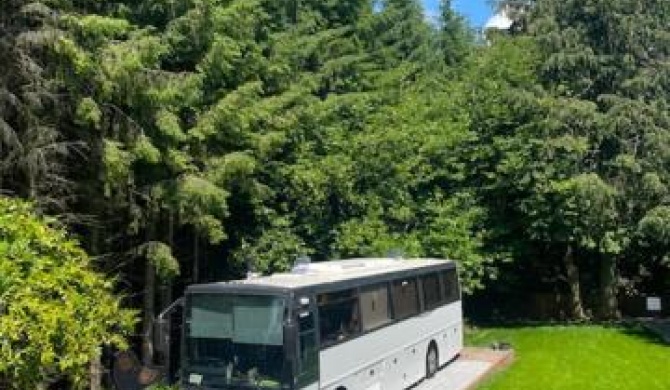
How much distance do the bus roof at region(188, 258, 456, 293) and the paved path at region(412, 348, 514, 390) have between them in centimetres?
270

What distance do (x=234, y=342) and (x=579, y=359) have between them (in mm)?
12595

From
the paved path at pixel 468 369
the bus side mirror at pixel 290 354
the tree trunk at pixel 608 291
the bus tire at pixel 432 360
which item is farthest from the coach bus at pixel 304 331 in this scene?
the tree trunk at pixel 608 291

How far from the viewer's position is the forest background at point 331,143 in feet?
53.8

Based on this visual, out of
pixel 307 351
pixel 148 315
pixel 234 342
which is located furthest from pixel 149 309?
pixel 307 351

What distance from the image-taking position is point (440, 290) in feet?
67.2

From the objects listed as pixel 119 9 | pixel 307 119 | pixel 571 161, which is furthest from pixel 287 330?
pixel 571 161

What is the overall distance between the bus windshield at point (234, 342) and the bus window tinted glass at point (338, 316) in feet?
3.95

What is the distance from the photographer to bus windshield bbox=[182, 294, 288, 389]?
12.6 m

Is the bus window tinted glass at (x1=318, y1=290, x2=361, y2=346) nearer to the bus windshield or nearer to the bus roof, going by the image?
the bus roof

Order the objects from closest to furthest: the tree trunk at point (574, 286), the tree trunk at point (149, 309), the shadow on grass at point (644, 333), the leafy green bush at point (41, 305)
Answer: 1. the leafy green bush at point (41, 305)
2. the tree trunk at point (149, 309)
3. the shadow on grass at point (644, 333)
4. the tree trunk at point (574, 286)

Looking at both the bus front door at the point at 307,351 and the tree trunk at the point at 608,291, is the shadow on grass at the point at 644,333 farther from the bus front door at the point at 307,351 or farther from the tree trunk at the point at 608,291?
the bus front door at the point at 307,351

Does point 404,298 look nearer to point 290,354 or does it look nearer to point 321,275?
point 321,275

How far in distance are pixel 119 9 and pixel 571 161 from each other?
15.5 metres

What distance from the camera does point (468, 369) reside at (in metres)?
20.6
